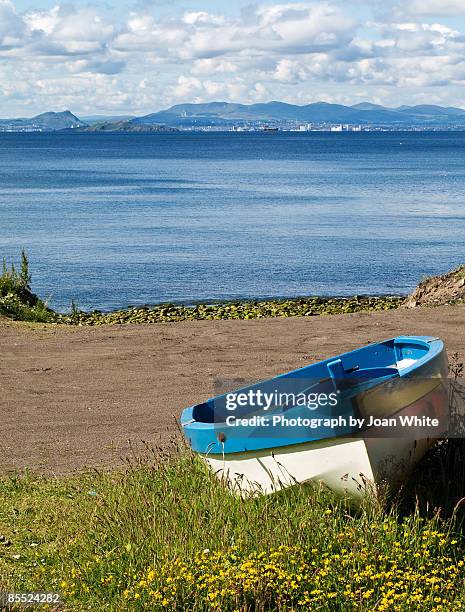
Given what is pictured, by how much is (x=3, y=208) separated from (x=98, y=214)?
7229 millimetres

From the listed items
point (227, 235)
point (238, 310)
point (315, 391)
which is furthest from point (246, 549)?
point (227, 235)

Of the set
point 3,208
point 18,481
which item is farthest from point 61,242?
point 18,481

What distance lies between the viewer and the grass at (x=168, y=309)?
64.5 feet

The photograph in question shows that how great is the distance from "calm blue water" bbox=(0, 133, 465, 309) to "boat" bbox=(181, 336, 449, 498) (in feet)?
71.2

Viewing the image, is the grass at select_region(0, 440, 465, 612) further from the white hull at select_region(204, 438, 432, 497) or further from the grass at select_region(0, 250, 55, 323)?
the grass at select_region(0, 250, 55, 323)

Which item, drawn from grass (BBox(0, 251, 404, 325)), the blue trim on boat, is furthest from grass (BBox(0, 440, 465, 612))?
grass (BBox(0, 251, 404, 325))

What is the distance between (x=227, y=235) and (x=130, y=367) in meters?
30.4

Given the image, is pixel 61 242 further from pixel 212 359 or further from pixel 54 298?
pixel 212 359

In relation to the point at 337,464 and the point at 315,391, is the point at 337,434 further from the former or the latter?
the point at 315,391

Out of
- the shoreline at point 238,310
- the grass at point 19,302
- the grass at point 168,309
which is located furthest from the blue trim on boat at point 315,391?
the shoreline at point 238,310

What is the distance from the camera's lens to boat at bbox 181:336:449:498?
672cm

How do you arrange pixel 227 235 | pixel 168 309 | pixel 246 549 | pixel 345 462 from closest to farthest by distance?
pixel 246 549, pixel 345 462, pixel 168 309, pixel 227 235

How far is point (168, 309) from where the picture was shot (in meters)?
26.2

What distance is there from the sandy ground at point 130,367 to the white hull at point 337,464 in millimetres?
3044
